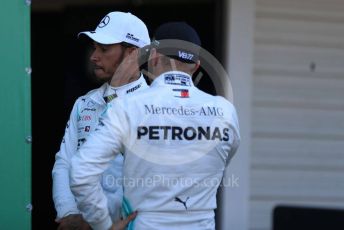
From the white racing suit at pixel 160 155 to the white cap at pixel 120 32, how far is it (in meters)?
0.46

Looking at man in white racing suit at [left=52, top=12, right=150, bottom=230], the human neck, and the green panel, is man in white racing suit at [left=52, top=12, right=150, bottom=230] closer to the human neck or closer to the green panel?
the human neck

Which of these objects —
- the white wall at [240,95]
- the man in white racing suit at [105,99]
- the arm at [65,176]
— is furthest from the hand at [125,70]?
the white wall at [240,95]

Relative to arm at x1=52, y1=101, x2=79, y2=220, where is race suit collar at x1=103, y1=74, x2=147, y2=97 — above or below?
above

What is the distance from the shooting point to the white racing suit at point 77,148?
→ 297cm

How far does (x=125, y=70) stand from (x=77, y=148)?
453 millimetres

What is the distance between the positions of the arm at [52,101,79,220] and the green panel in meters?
0.47

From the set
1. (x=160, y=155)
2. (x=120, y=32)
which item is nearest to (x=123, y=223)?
(x=160, y=155)

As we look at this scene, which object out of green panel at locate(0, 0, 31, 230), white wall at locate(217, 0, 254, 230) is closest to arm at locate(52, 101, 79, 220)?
green panel at locate(0, 0, 31, 230)

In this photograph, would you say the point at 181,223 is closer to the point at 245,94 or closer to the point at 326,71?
the point at 245,94

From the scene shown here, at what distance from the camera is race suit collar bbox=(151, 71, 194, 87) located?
2.69 metres

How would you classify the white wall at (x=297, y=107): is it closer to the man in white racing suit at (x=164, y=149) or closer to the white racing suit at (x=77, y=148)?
the white racing suit at (x=77, y=148)

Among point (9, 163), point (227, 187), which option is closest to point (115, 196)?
point (9, 163)

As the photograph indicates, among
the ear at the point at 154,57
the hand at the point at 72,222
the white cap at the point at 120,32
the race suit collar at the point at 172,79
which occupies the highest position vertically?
the white cap at the point at 120,32

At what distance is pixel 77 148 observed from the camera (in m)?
3.11
